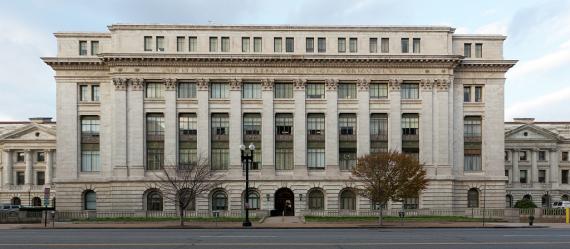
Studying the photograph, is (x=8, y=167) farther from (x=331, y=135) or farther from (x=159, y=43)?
(x=331, y=135)

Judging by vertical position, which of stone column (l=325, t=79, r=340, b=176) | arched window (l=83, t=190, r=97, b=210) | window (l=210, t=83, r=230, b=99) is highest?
window (l=210, t=83, r=230, b=99)

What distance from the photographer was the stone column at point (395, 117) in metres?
71.8

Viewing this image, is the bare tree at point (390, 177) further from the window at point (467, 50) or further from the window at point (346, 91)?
the window at point (467, 50)

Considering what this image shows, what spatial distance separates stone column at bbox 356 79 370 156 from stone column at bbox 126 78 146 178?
72.1 feet

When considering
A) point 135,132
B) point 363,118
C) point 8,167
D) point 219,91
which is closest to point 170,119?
point 135,132

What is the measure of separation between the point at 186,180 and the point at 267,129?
13.8m

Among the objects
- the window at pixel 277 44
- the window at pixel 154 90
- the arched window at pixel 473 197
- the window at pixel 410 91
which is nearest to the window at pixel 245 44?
the window at pixel 277 44

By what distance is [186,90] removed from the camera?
236 ft

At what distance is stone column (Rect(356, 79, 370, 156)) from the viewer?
71688 millimetres

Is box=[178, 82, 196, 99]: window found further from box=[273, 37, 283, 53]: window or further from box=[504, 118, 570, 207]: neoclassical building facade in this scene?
box=[504, 118, 570, 207]: neoclassical building facade

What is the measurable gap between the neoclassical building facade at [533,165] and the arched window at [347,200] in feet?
149

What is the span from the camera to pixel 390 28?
7188 centimetres

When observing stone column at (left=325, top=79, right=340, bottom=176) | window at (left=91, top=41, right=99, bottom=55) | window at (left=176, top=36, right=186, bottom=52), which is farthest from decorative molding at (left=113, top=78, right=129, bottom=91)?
stone column at (left=325, top=79, right=340, bottom=176)
